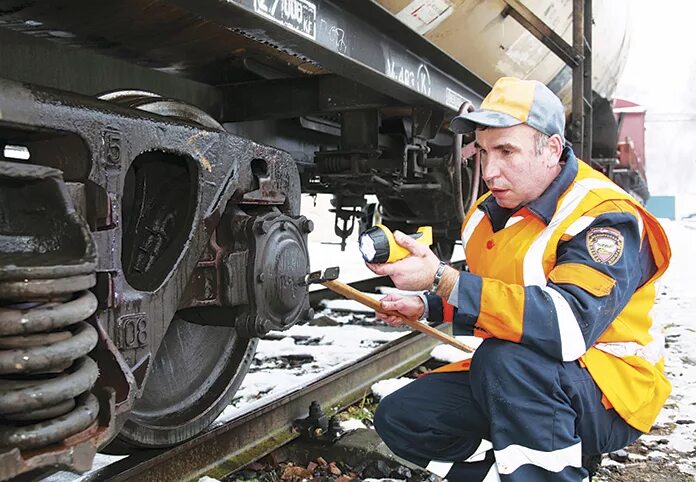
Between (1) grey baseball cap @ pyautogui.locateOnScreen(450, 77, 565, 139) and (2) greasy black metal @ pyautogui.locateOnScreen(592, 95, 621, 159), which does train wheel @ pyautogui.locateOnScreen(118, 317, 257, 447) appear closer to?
(1) grey baseball cap @ pyautogui.locateOnScreen(450, 77, 565, 139)

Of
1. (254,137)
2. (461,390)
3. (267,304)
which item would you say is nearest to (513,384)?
(461,390)

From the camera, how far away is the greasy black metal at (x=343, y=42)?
1.96 meters

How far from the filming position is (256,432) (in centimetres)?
299

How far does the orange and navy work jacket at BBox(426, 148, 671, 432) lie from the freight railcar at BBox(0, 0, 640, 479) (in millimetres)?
787

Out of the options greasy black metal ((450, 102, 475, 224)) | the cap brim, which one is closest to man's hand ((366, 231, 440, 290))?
the cap brim

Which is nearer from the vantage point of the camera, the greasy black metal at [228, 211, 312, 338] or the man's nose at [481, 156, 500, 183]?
the man's nose at [481, 156, 500, 183]

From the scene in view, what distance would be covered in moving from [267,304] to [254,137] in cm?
179

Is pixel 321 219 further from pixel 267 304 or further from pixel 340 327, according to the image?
pixel 267 304

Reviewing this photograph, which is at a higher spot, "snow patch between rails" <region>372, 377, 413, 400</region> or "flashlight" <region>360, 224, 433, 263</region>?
"flashlight" <region>360, 224, 433, 263</region>

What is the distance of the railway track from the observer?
8.18ft

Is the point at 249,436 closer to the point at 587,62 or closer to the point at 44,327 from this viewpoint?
the point at 44,327

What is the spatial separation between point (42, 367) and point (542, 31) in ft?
11.5

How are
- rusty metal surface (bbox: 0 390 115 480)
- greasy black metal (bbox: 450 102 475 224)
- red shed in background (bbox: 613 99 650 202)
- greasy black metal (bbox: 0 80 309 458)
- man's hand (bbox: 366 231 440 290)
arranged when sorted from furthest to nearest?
red shed in background (bbox: 613 99 650 202) < greasy black metal (bbox: 450 102 475 224) < man's hand (bbox: 366 231 440 290) < greasy black metal (bbox: 0 80 309 458) < rusty metal surface (bbox: 0 390 115 480)

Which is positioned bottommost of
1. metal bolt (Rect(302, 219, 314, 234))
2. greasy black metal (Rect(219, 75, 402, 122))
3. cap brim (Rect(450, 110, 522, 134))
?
metal bolt (Rect(302, 219, 314, 234))
